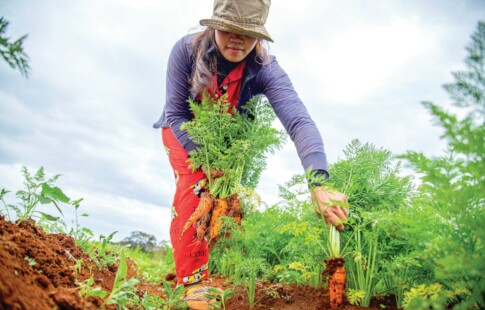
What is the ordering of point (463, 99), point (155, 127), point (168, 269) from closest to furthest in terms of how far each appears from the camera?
point (463, 99) → point (155, 127) → point (168, 269)

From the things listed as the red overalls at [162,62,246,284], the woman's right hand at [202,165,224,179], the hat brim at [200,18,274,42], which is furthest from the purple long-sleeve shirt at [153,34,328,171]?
the hat brim at [200,18,274,42]

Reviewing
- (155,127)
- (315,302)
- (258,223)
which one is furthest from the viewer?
(155,127)

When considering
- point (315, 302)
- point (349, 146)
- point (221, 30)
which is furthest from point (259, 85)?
point (315, 302)

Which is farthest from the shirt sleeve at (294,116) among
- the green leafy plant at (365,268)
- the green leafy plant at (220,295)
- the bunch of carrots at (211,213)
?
the green leafy plant at (220,295)

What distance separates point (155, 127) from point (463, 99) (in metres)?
3.01

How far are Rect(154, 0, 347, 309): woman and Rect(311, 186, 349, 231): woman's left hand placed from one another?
0.44 m

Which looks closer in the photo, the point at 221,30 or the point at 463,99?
the point at 463,99

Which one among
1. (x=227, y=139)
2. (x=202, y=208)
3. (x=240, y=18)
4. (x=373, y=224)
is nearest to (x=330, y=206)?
(x=373, y=224)

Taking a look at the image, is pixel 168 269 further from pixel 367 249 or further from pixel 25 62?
pixel 25 62

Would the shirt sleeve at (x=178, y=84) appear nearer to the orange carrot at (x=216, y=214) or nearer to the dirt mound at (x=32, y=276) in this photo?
the orange carrot at (x=216, y=214)

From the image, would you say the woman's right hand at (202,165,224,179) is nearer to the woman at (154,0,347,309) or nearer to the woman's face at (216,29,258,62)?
the woman at (154,0,347,309)

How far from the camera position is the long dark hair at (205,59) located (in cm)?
357

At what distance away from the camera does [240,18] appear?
332 centimetres

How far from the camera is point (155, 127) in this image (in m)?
4.34
